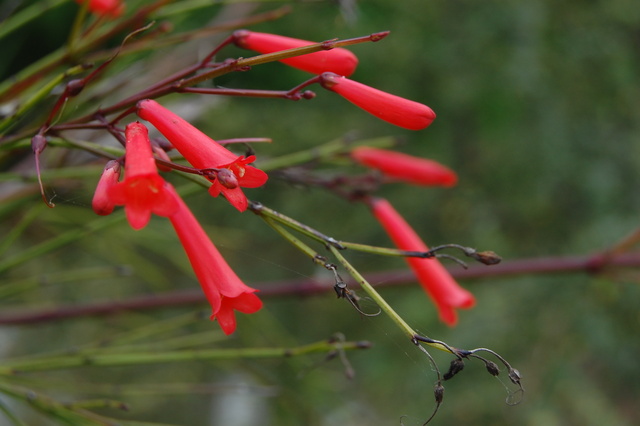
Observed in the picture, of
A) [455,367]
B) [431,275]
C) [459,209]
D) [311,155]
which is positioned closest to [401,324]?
[455,367]

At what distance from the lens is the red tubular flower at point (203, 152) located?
484 mm

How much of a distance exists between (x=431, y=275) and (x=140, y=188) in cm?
45

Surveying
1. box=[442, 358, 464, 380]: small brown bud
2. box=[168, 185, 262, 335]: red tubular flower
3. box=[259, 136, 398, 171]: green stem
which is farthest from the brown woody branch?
box=[442, 358, 464, 380]: small brown bud

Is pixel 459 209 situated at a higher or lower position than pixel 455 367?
lower

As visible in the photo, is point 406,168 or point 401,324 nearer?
point 401,324

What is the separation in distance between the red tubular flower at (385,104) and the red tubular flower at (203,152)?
10 centimetres

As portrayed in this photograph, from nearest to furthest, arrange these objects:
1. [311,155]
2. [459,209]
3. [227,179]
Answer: [227,179] < [311,155] < [459,209]

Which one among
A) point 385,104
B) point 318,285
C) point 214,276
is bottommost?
point 318,285

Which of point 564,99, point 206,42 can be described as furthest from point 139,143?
point 564,99

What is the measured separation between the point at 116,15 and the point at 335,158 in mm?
357

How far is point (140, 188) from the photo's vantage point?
0.48m

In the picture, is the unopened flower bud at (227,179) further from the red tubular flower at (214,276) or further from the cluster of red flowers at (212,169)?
the red tubular flower at (214,276)

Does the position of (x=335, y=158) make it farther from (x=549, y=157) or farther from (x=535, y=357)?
(x=549, y=157)

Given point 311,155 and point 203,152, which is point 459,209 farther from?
point 203,152
